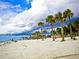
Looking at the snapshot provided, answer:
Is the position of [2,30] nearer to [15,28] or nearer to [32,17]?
[15,28]

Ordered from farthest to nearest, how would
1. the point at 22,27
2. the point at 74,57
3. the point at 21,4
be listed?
the point at 22,27 → the point at 21,4 → the point at 74,57

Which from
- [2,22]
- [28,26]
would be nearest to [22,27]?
[28,26]

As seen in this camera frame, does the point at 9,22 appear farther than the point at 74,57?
Yes

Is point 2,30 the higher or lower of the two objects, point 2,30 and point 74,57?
the higher

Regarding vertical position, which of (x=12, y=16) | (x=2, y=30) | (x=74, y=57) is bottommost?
(x=74, y=57)

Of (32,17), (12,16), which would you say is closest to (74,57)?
(32,17)

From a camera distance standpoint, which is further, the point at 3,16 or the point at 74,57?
the point at 3,16

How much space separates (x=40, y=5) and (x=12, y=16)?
2.93 ft

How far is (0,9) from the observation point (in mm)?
5613

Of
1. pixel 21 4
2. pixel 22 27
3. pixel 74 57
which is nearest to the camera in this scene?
pixel 74 57

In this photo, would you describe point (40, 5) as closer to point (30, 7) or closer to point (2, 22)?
point (30, 7)

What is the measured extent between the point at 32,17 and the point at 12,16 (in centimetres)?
60

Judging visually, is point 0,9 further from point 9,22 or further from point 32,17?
point 32,17

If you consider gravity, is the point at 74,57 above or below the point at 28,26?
below
